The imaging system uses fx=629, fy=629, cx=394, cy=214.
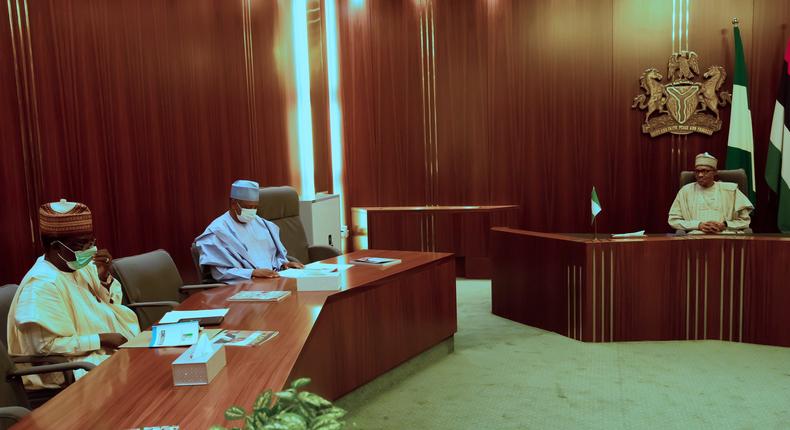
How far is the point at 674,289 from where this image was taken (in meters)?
4.07

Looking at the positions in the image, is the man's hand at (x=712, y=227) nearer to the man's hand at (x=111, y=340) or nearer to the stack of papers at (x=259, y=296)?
the stack of papers at (x=259, y=296)

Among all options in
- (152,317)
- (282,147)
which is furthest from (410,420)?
(282,147)

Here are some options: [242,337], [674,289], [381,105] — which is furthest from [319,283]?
[381,105]

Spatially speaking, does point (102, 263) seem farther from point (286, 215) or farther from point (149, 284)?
point (286, 215)

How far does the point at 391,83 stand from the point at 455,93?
27.2 inches

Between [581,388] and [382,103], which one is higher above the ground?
[382,103]

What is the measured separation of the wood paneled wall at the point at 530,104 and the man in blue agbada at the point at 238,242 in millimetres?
2801

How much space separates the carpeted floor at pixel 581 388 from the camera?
116 inches

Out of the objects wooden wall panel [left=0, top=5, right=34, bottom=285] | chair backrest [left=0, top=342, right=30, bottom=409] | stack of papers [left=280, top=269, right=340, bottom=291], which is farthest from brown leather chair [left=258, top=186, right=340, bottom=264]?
chair backrest [left=0, top=342, right=30, bottom=409]

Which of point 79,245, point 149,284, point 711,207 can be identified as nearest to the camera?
point 79,245

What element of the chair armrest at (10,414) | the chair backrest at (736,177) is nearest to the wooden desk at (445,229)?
the chair backrest at (736,177)

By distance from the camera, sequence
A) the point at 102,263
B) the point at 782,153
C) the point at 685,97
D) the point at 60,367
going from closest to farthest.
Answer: the point at 60,367 → the point at 102,263 → the point at 782,153 → the point at 685,97

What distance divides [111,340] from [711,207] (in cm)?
452

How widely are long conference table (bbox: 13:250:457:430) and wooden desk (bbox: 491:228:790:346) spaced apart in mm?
876
